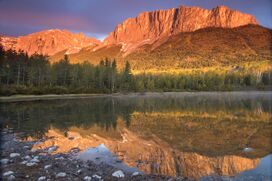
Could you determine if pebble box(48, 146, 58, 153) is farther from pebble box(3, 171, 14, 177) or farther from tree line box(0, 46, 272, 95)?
tree line box(0, 46, 272, 95)

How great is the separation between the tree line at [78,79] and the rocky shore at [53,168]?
47342 mm

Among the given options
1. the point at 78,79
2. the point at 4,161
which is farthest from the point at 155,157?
the point at 78,79

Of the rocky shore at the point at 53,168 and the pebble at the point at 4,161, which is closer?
the rocky shore at the point at 53,168

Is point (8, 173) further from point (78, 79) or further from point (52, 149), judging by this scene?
point (78, 79)

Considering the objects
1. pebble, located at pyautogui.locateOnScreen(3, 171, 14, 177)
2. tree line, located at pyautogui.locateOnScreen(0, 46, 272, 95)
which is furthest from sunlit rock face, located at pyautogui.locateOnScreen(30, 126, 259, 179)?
tree line, located at pyautogui.locateOnScreen(0, 46, 272, 95)

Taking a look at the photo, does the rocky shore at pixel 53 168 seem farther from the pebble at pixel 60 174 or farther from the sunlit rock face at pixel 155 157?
the sunlit rock face at pixel 155 157

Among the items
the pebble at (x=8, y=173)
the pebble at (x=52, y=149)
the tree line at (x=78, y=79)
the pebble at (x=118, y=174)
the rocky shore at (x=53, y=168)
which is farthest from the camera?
the tree line at (x=78, y=79)

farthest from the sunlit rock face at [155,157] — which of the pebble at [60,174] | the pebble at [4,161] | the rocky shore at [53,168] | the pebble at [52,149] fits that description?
the pebble at [60,174]

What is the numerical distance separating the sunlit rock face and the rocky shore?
41.4 inches

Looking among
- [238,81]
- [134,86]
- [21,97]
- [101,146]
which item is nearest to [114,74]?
[134,86]

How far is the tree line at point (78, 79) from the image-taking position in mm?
69812

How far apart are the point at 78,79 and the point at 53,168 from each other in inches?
3359

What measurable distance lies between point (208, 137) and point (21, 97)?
51066 millimetres

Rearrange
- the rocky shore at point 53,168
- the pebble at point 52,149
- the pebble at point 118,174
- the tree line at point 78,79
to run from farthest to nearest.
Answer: the tree line at point 78,79 < the pebble at point 52,149 < the pebble at point 118,174 < the rocky shore at point 53,168
